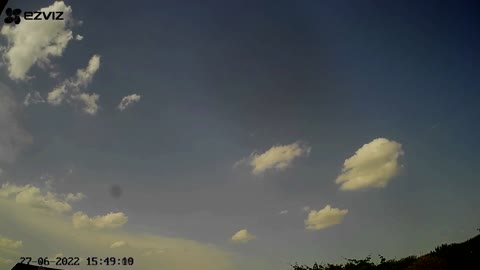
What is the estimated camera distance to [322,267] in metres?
21.2

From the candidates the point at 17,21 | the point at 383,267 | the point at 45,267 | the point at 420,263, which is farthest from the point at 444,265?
the point at 45,267

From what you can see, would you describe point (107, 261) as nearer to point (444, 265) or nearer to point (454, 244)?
point (444, 265)

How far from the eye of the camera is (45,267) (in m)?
23.8

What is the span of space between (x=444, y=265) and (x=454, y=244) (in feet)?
12.6

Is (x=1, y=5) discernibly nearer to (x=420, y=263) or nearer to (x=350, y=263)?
(x=350, y=263)

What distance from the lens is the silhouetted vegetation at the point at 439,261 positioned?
1817 cm

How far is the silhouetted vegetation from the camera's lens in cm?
1817

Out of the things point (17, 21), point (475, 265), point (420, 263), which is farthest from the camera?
point (420, 263)

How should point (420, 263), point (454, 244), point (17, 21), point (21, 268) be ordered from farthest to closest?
point (21, 268), point (454, 244), point (420, 263), point (17, 21)

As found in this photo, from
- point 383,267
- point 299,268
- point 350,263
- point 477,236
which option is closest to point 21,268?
point 299,268

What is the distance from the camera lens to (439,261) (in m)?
18.3

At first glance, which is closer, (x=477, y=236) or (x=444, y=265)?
(x=444, y=265)

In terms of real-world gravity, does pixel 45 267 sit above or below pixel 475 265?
above

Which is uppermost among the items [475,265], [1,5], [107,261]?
[1,5]
